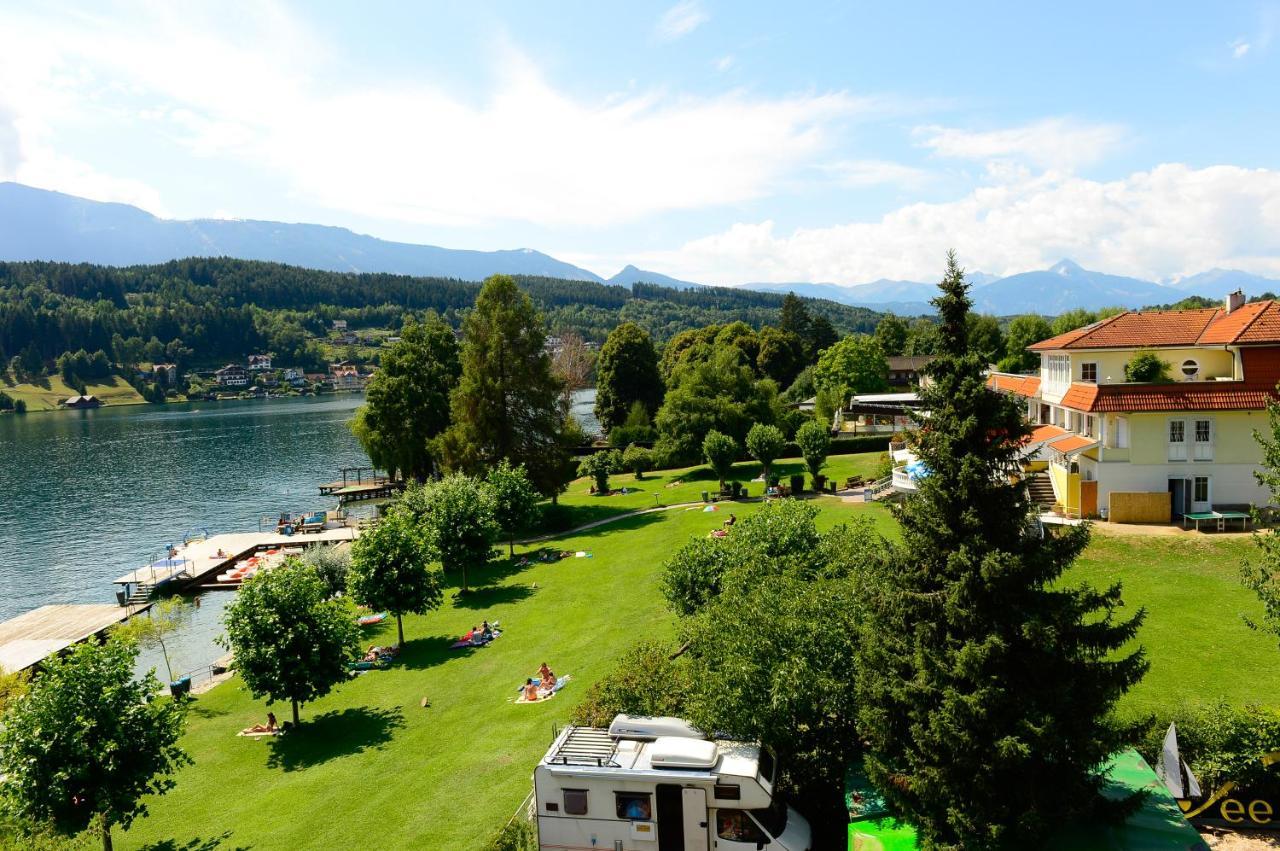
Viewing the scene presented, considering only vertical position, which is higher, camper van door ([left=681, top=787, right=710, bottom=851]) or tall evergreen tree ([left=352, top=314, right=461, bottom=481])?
tall evergreen tree ([left=352, top=314, right=461, bottom=481])

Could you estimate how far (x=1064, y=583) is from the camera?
78.5 feet

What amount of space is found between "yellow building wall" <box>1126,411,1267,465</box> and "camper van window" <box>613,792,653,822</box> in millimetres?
26095

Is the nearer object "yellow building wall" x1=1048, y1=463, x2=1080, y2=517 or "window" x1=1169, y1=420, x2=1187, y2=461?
"window" x1=1169, y1=420, x2=1187, y2=461

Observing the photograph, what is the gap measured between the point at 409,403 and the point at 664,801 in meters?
52.8

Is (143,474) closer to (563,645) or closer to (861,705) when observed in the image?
(563,645)

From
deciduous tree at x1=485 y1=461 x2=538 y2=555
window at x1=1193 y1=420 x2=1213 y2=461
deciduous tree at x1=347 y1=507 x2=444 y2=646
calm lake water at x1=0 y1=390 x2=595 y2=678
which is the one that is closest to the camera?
window at x1=1193 y1=420 x2=1213 y2=461

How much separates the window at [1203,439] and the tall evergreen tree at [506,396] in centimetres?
3538

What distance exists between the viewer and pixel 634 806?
1434 cm

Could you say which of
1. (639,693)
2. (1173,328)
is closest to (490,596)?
(639,693)

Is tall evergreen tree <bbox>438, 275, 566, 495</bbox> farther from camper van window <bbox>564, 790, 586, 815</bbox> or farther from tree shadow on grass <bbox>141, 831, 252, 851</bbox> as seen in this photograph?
camper van window <bbox>564, 790, 586, 815</bbox>

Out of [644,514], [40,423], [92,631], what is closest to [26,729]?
[92,631]

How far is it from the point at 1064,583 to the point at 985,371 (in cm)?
1407

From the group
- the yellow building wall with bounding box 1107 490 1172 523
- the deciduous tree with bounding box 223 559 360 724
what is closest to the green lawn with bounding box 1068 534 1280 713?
the yellow building wall with bounding box 1107 490 1172 523

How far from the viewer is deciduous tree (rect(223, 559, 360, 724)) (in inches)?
931
